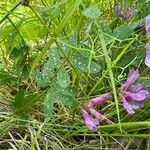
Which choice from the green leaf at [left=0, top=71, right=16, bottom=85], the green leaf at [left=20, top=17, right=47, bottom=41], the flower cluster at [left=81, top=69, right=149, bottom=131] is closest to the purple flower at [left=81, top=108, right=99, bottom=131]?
the flower cluster at [left=81, top=69, right=149, bottom=131]

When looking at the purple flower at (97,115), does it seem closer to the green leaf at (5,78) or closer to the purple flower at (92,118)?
the purple flower at (92,118)

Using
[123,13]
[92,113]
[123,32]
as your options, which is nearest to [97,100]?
[92,113]

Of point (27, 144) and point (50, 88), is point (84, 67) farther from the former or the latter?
point (27, 144)

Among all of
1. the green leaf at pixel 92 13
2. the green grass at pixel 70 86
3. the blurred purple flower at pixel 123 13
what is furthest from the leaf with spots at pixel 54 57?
the blurred purple flower at pixel 123 13

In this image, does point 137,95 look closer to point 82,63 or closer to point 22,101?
point 82,63

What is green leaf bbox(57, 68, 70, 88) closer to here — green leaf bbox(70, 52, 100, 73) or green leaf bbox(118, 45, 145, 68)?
green leaf bbox(70, 52, 100, 73)

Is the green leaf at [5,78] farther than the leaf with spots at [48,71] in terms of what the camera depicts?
Yes
